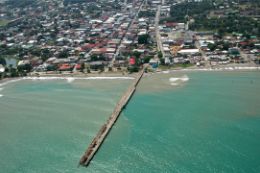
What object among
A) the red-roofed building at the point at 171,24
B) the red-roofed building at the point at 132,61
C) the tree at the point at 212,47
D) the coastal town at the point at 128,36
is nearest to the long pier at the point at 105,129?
the red-roofed building at the point at 132,61

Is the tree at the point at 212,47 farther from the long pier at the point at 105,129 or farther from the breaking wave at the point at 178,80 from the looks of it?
the long pier at the point at 105,129

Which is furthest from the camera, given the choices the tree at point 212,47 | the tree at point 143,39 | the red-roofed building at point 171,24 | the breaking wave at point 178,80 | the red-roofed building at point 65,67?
the red-roofed building at point 171,24

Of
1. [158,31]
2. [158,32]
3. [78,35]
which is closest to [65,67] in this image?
[78,35]

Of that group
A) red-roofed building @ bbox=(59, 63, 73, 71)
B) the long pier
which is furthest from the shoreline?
the long pier

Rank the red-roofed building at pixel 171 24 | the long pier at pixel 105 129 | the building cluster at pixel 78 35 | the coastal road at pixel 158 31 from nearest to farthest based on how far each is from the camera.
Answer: the long pier at pixel 105 129, the building cluster at pixel 78 35, the coastal road at pixel 158 31, the red-roofed building at pixel 171 24

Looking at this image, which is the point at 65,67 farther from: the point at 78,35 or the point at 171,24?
the point at 171,24
